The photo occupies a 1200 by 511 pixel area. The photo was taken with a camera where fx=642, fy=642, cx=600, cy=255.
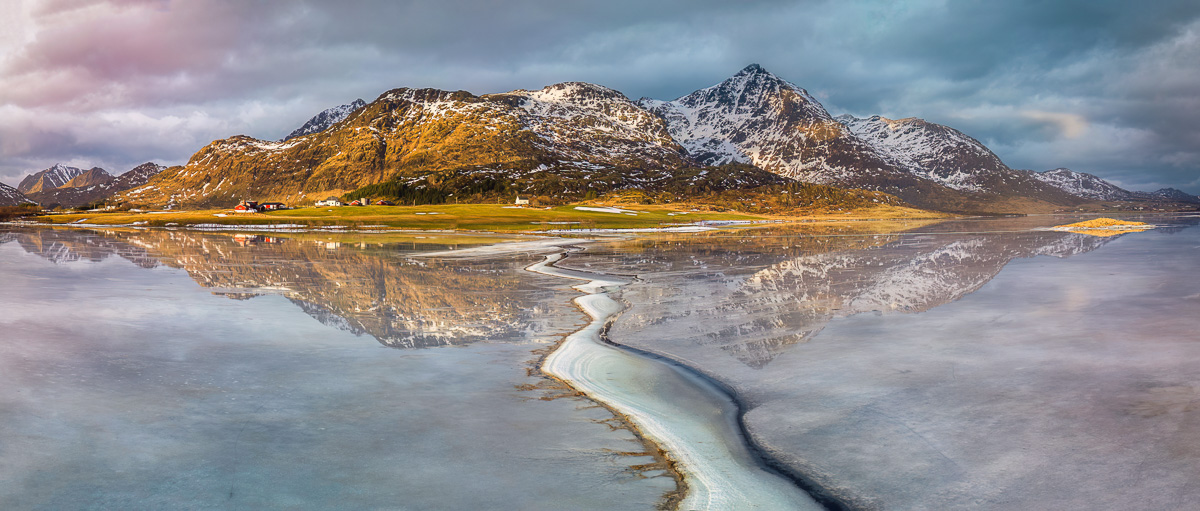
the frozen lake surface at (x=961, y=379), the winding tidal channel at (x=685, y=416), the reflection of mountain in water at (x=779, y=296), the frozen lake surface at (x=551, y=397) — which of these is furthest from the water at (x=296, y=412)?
the reflection of mountain in water at (x=779, y=296)

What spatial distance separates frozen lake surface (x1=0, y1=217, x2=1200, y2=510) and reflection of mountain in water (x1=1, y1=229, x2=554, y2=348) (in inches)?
7.7

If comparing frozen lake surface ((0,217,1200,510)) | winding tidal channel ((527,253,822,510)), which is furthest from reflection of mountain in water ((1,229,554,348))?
winding tidal channel ((527,253,822,510))

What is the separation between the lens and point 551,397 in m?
11.1

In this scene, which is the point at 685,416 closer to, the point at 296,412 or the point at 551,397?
the point at 551,397

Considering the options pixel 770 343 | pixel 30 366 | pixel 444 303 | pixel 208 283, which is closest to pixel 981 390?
pixel 770 343

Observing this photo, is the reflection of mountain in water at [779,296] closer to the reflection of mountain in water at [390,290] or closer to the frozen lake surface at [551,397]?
the frozen lake surface at [551,397]

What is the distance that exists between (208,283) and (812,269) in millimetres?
28650

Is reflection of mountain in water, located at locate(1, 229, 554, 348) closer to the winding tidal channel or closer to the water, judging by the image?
the water

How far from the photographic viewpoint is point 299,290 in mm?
25406

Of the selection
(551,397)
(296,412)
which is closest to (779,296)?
(551,397)

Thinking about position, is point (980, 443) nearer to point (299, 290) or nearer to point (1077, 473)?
point (1077, 473)

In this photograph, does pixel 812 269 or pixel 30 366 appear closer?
pixel 30 366

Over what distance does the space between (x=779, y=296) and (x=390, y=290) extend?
15.0m

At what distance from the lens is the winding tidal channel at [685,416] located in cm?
756
